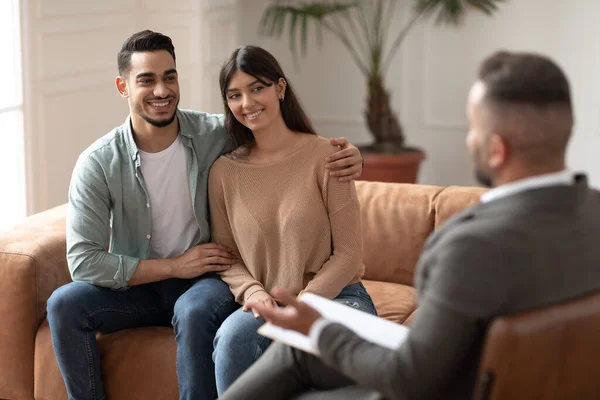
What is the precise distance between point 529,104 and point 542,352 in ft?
1.25

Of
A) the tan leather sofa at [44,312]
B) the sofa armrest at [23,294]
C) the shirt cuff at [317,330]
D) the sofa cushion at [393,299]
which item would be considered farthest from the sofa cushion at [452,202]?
the shirt cuff at [317,330]

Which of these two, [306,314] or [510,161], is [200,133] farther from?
[510,161]

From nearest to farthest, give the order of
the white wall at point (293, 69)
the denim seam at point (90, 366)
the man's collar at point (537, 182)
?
the man's collar at point (537, 182) → the denim seam at point (90, 366) → the white wall at point (293, 69)

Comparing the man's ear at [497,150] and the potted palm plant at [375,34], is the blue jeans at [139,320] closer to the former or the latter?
the man's ear at [497,150]

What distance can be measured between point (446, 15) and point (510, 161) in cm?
384

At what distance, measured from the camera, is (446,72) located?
517cm

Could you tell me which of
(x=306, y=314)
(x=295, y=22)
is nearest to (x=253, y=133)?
(x=306, y=314)

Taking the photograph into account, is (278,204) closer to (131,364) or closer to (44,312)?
(131,364)

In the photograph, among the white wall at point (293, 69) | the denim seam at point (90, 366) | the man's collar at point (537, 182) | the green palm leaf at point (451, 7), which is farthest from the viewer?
the green palm leaf at point (451, 7)

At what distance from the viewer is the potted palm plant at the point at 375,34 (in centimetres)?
490

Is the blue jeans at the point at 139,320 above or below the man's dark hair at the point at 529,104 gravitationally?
below

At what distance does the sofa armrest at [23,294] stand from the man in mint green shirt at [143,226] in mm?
150

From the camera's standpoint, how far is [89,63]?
4.07m

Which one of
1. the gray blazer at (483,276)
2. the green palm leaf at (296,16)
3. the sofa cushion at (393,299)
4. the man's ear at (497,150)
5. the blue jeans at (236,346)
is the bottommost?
the sofa cushion at (393,299)
